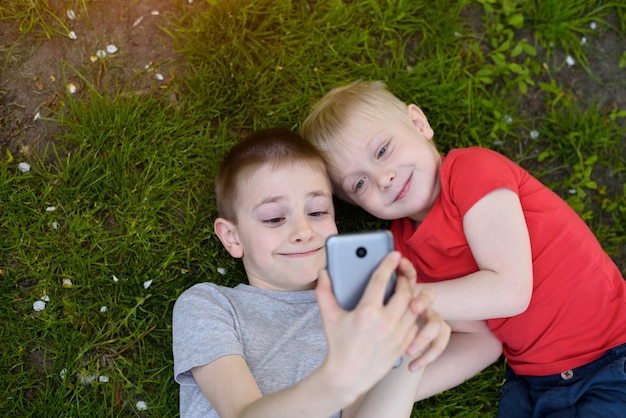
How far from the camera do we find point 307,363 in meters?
2.89

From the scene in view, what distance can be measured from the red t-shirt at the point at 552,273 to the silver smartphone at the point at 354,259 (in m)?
1.13

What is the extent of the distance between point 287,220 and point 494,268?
0.93 metres

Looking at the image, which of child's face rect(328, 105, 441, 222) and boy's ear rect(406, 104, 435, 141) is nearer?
child's face rect(328, 105, 441, 222)

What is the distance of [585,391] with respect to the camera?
3.05 metres

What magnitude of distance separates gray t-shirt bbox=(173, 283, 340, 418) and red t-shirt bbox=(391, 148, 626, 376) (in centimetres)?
67

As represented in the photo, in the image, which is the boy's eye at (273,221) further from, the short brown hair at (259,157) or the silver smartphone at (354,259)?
the silver smartphone at (354,259)

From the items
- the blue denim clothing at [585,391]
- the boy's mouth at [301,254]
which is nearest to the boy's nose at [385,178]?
the boy's mouth at [301,254]

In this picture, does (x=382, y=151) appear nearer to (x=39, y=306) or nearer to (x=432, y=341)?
(x=432, y=341)

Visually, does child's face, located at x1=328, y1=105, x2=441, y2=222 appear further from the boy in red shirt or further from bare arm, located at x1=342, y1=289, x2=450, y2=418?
bare arm, located at x1=342, y1=289, x2=450, y2=418

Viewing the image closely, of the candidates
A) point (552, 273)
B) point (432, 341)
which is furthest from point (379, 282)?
point (552, 273)

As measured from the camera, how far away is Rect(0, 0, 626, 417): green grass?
130 inches

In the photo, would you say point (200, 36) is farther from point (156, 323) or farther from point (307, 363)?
point (307, 363)

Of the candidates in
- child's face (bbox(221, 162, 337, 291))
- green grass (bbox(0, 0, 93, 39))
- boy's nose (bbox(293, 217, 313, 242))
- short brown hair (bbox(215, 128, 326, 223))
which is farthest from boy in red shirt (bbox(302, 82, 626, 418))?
green grass (bbox(0, 0, 93, 39))

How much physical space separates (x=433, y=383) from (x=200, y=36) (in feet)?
7.27
